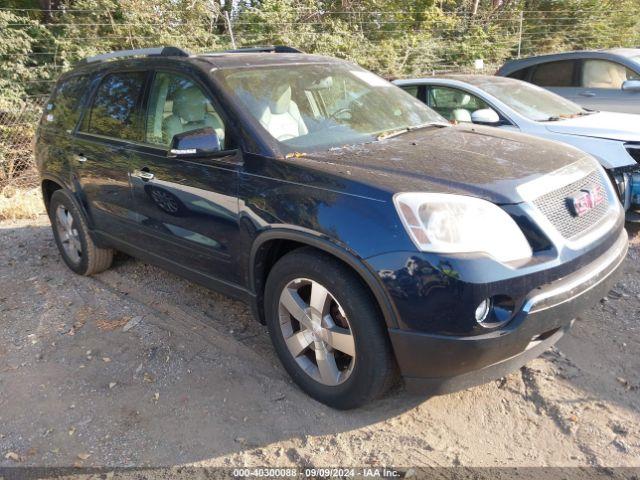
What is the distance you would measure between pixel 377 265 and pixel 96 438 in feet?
5.70

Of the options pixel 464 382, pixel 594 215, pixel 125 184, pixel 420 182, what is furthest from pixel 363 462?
pixel 125 184

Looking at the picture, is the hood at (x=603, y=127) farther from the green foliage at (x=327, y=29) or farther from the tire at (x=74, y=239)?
the green foliage at (x=327, y=29)

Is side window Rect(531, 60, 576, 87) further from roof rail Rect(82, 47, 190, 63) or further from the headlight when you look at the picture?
the headlight

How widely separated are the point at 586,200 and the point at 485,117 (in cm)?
290

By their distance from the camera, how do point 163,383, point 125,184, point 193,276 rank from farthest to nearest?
point 125,184, point 193,276, point 163,383

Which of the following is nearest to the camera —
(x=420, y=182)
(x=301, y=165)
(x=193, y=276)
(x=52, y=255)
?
(x=420, y=182)

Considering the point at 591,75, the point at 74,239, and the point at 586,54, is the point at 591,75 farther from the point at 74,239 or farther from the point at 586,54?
the point at 74,239

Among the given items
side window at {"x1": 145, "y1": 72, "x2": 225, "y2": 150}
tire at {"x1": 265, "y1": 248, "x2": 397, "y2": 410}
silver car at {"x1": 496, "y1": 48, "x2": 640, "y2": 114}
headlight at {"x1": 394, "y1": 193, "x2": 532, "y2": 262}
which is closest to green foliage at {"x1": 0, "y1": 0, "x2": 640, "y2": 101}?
silver car at {"x1": 496, "y1": 48, "x2": 640, "y2": 114}

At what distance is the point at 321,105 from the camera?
3477 mm

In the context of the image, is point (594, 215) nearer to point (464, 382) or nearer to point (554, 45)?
point (464, 382)

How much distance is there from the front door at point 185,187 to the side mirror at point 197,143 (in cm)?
6

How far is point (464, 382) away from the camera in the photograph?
250 cm

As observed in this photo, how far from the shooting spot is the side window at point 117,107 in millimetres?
3898

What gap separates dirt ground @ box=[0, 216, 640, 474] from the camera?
2.62 m
